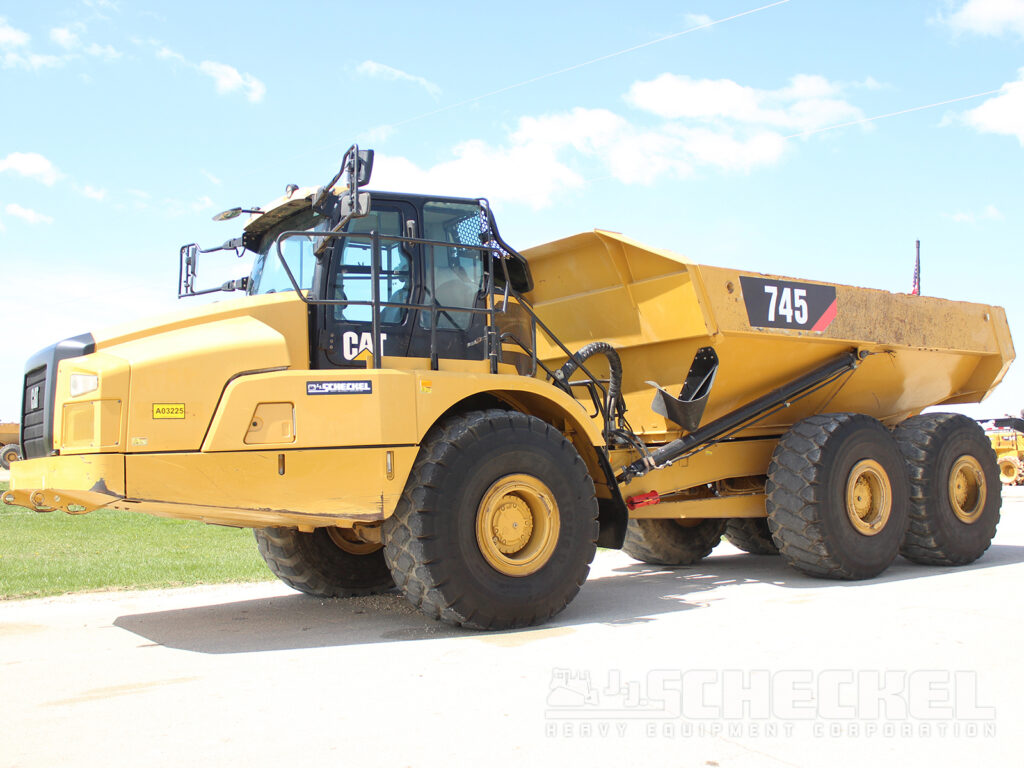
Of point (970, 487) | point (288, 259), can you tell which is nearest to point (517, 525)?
point (288, 259)

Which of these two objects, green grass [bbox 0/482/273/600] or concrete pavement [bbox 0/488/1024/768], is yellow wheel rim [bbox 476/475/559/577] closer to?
concrete pavement [bbox 0/488/1024/768]

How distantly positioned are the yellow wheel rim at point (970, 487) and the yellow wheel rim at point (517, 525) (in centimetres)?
501

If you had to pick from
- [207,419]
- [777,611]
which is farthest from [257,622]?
[777,611]

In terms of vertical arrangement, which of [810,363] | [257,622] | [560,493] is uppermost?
[810,363]

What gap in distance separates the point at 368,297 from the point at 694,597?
340 cm

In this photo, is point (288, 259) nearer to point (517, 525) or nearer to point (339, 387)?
point (339, 387)

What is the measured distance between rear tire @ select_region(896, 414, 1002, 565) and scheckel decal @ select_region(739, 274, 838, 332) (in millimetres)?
1604

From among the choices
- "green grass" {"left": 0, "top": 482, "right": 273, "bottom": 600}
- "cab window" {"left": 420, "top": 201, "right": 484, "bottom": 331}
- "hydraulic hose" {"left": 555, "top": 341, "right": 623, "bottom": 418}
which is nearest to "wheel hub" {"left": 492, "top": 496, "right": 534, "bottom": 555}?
"cab window" {"left": 420, "top": 201, "right": 484, "bottom": 331}

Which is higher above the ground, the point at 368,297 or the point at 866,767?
the point at 368,297

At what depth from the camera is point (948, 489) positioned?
876cm

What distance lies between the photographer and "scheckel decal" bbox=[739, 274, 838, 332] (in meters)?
7.70

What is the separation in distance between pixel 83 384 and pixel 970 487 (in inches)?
319

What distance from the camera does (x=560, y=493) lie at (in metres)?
6.14

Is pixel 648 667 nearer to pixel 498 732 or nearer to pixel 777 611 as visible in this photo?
pixel 498 732
